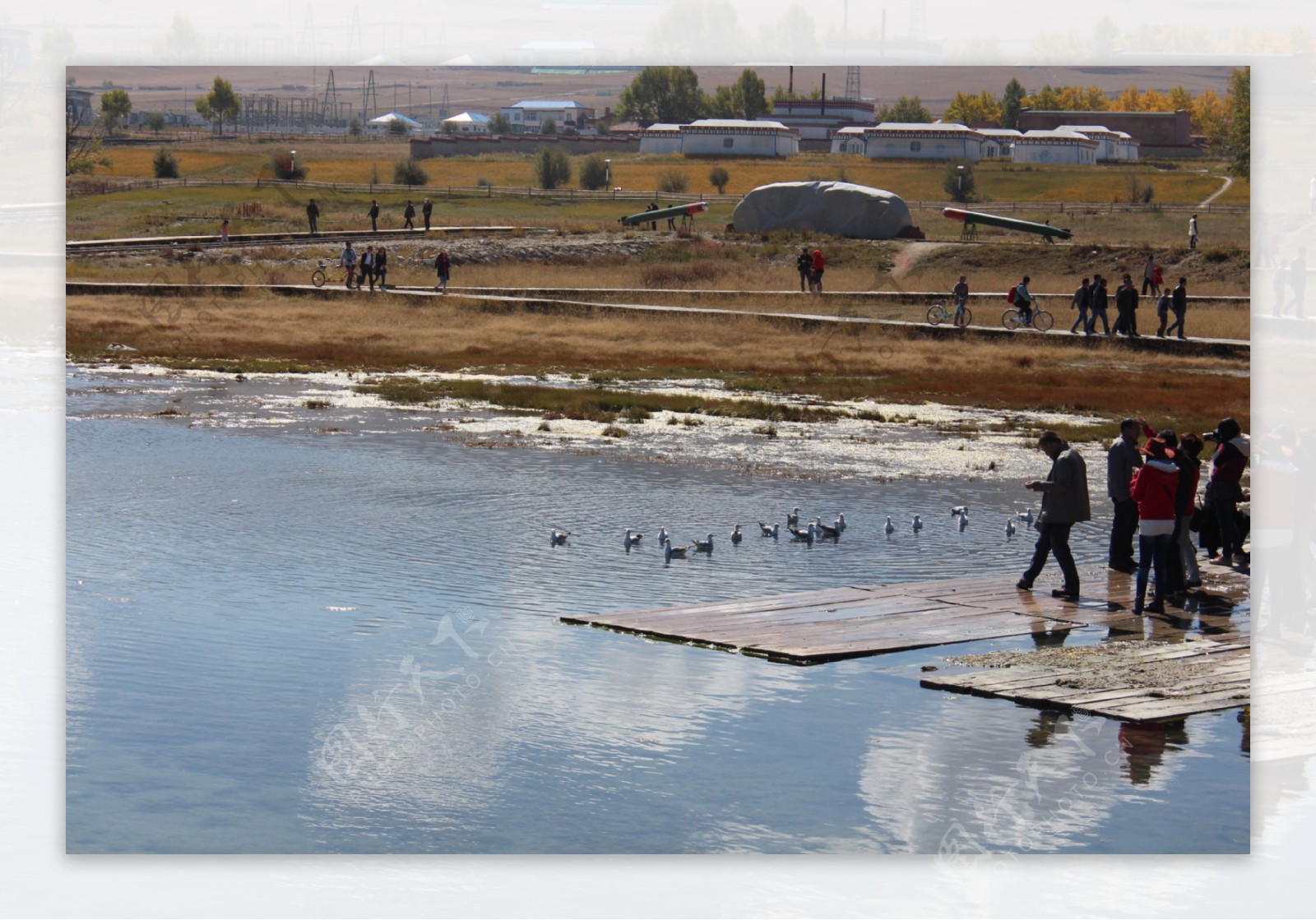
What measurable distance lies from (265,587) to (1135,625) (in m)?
8.41

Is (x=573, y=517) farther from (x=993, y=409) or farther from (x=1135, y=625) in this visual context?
(x=993, y=409)

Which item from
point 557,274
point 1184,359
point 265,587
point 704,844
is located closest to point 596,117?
point 557,274

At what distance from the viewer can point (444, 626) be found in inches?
629

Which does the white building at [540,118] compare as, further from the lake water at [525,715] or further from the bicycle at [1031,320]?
the lake water at [525,715]

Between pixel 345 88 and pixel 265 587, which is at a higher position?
pixel 345 88

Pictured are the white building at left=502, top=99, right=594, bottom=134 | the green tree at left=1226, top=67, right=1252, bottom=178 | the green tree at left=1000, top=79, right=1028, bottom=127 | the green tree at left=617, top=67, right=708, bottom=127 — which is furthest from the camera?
the white building at left=502, top=99, right=594, bottom=134

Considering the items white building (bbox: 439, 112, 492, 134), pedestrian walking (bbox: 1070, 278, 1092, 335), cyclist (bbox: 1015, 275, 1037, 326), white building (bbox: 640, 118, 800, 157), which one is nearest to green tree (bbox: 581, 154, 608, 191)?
white building (bbox: 640, 118, 800, 157)

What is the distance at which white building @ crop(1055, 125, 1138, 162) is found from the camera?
204 feet

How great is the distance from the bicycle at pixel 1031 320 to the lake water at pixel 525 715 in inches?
833

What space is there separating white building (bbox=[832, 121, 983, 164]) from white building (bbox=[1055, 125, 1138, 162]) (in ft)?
21.1

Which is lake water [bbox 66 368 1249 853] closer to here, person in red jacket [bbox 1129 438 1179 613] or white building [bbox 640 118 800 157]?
person in red jacket [bbox 1129 438 1179 613]

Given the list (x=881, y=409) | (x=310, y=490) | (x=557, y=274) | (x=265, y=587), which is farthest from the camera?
(x=557, y=274)

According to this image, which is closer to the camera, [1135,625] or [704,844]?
[704,844]

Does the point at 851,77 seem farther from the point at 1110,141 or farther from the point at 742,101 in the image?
the point at 742,101
